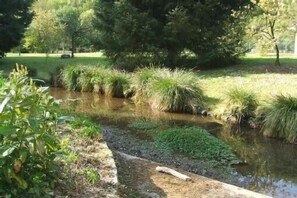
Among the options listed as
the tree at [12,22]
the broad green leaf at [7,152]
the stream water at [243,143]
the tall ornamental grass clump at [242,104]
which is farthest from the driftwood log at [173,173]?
the tree at [12,22]

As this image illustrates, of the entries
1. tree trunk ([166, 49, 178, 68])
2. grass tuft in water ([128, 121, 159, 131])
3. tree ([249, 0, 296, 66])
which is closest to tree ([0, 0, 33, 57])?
tree trunk ([166, 49, 178, 68])

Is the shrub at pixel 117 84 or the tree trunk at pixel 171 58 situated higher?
the tree trunk at pixel 171 58

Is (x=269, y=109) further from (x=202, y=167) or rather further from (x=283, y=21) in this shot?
(x=283, y=21)

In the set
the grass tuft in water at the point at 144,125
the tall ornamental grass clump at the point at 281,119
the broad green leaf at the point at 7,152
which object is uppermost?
the broad green leaf at the point at 7,152

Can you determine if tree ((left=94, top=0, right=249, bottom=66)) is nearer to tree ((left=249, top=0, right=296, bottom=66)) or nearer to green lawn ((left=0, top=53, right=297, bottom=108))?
tree ((left=249, top=0, right=296, bottom=66))

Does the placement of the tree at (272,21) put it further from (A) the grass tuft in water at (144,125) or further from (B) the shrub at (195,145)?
(B) the shrub at (195,145)

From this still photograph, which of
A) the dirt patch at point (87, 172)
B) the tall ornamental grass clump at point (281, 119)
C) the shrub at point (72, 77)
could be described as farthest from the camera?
the shrub at point (72, 77)

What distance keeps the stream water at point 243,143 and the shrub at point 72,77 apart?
8.20 ft

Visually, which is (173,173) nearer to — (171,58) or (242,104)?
(242,104)

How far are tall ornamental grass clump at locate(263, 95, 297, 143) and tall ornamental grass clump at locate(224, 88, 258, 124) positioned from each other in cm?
66

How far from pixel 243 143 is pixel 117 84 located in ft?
23.0

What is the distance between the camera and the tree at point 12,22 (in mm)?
22359

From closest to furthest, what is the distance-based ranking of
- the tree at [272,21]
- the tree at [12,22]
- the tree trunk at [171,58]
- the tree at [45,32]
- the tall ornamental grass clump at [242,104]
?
the tall ornamental grass clump at [242,104]
the tree at [272,21]
the tree trunk at [171,58]
the tree at [12,22]
the tree at [45,32]

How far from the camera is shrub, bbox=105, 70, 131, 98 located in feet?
47.7
